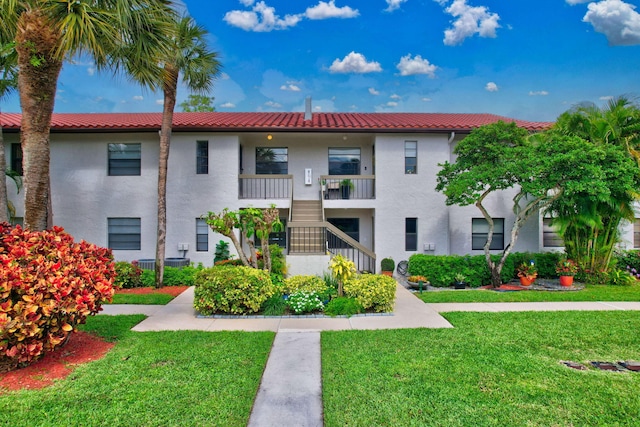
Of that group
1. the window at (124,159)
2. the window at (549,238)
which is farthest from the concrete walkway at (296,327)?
the window at (124,159)

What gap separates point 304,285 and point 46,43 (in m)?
7.18

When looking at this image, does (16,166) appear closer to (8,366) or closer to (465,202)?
(8,366)

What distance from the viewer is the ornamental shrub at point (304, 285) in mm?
8438

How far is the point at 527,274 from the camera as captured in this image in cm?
1094

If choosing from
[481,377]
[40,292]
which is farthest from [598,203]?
[40,292]

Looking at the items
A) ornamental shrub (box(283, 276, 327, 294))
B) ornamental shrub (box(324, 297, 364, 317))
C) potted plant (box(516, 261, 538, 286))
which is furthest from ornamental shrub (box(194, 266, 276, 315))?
potted plant (box(516, 261, 538, 286))

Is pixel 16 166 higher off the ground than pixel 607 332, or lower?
higher

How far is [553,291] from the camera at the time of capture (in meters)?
10.3

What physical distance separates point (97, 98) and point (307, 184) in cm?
1728

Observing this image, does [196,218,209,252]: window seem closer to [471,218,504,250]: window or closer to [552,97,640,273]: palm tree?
[471,218,504,250]: window

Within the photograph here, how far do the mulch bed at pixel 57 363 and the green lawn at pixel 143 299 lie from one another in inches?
114

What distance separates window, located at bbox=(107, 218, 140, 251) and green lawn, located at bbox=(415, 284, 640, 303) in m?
11.1

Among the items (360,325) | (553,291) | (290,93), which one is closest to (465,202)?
(553,291)

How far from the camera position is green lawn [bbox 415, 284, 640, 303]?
30.2 feet
